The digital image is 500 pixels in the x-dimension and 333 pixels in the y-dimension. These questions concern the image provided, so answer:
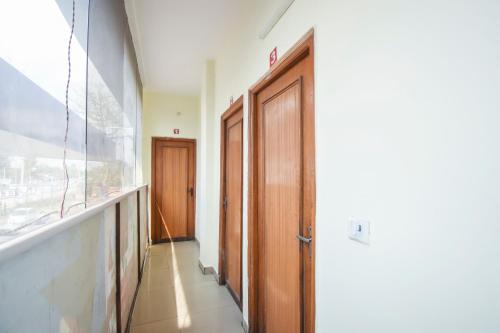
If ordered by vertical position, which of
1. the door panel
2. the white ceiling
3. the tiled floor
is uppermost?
the white ceiling

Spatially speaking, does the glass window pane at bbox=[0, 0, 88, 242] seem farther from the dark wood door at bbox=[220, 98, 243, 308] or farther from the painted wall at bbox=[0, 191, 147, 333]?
the dark wood door at bbox=[220, 98, 243, 308]

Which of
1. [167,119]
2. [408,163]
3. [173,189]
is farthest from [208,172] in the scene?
[408,163]

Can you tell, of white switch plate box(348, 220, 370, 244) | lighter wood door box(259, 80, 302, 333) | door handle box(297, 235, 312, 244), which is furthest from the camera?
lighter wood door box(259, 80, 302, 333)

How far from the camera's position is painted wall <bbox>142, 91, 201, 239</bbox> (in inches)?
193

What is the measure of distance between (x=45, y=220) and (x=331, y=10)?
150 cm

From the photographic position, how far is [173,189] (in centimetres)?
514

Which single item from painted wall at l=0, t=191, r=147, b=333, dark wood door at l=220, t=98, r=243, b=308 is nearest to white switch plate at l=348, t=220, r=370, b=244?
painted wall at l=0, t=191, r=147, b=333

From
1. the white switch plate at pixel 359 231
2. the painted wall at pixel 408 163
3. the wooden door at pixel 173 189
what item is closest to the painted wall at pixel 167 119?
the wooden door at pixel 173 189

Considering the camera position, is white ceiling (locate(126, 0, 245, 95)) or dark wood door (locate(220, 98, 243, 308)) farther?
dark wood door (locate(220, 98, 243, 308))

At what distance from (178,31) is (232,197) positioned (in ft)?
6.97

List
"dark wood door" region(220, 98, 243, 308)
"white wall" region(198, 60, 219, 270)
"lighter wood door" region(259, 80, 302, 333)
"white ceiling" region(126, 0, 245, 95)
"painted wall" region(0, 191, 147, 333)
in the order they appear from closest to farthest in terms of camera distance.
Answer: "painted wall" region(0, 191, 147, 333) < "lighter wood door" region(259, 80, 302, 333) < "white ceiling" region(126, 0, 245, 95) < "dark wood door" region(220, 98, 243, 308) < "white wall" region(198, 60, 219, 270)

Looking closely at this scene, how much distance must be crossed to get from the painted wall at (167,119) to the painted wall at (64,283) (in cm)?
356

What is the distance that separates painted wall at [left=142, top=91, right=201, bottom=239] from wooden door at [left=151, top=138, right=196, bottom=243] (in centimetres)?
13

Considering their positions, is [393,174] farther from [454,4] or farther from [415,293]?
[454,4]
